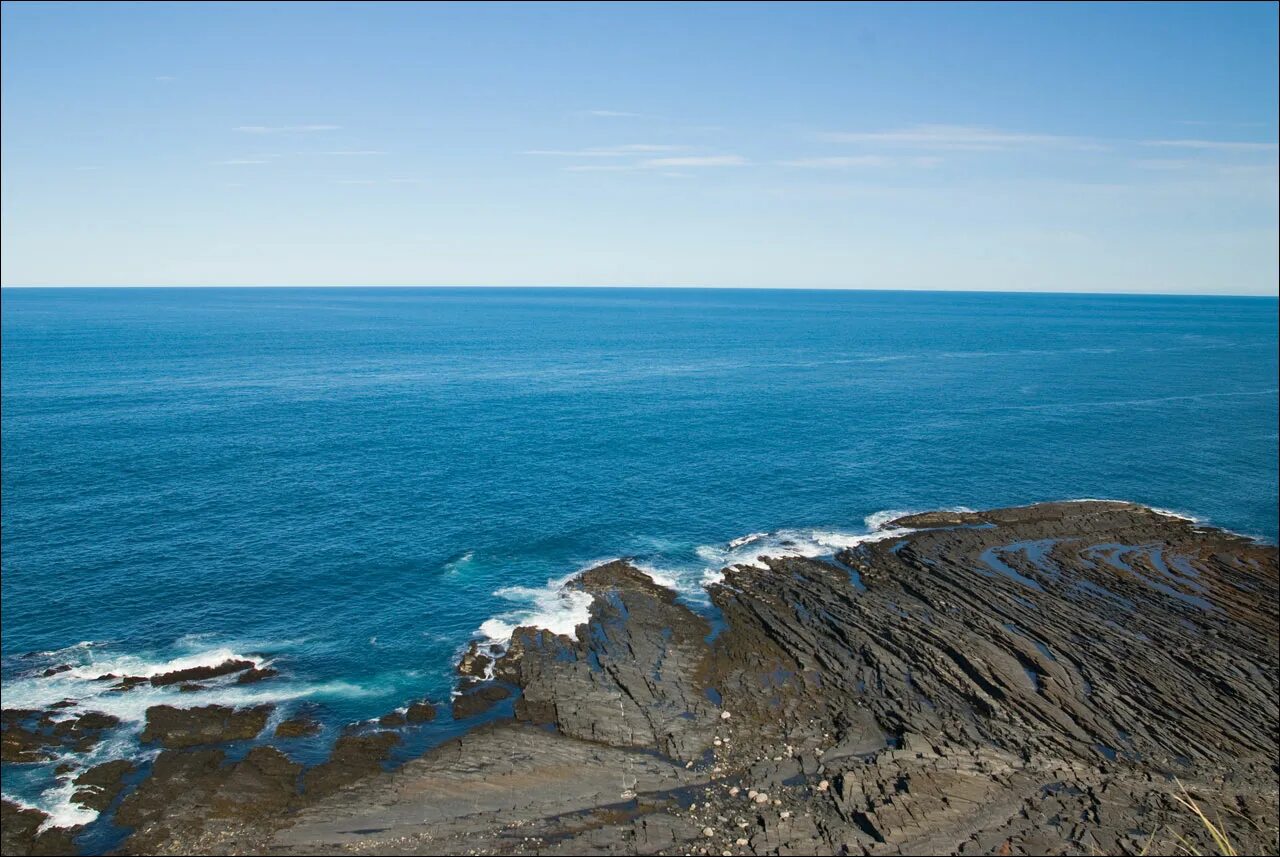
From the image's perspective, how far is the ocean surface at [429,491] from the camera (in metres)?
63.8

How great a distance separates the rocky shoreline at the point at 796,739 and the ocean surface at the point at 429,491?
397 centimetres

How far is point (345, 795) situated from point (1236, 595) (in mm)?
78108

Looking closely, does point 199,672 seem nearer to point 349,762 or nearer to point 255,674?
point 255,674

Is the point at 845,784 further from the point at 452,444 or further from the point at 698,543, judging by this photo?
the point at 452,444

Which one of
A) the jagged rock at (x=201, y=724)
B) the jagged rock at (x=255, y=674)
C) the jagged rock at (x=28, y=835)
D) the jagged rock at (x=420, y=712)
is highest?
the jagged rock at (x=255, y=674)

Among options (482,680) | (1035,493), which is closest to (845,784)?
(482,680)

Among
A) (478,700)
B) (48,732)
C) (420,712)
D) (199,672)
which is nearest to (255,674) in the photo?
(199,672)

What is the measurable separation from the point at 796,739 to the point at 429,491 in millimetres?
62321

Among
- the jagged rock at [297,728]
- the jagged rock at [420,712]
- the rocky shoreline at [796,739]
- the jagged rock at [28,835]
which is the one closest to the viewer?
the jagged rock at [28,835]

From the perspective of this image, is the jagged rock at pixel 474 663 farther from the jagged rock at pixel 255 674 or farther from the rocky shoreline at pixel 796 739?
the jagged rock at pixel 255 674

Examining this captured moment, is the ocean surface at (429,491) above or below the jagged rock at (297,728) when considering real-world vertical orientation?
above

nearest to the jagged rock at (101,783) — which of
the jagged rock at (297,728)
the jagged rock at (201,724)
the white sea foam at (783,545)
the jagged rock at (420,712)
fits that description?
the jagged rock at (201,724)

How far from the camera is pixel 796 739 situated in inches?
2046

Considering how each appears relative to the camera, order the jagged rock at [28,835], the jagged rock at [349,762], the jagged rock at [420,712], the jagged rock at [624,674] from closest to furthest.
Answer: the jagged rock at [28,835] → the jagged rock at [349,762] → the jagged rock at [624,674] → the jagged rock at [420,712]
